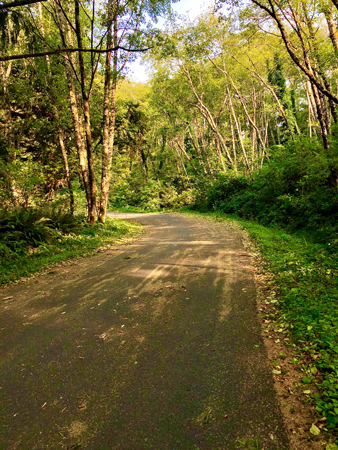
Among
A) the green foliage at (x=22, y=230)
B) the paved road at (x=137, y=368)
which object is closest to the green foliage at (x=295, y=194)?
the paved road at (x=137, y=368)

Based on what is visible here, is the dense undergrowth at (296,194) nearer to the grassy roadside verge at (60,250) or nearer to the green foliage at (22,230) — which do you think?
the grassy roadside verge at (60,250)

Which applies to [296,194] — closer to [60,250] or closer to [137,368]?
[60,250]

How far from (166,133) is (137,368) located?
26490 mm

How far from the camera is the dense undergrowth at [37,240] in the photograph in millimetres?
5814

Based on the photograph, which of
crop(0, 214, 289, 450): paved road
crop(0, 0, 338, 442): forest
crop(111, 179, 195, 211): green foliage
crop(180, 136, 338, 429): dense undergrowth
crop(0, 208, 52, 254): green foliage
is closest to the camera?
crop(0, 214, 289, 450): paved road

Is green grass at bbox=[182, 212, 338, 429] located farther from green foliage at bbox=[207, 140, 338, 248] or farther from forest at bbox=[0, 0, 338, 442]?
green foliage at bbox=[207, 140, 338, 248]

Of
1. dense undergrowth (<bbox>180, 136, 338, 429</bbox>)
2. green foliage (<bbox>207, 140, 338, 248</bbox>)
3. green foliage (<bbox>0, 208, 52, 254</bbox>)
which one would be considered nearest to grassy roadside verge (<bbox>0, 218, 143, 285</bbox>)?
green foliage (<bbox>0, 208, 52, 254</bbox>)

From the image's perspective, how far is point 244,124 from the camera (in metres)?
30.7

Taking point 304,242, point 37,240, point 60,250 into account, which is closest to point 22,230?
point 37,240

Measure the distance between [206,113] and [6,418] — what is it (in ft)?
72.6

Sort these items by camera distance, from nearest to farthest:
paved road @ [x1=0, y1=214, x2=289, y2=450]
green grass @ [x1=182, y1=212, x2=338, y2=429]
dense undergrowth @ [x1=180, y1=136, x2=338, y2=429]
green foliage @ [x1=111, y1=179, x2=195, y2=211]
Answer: paved road @ [x1=0, y1=214, x2=289, y2=450]
green grass @ [x1=182, y1=212, x2=338, y2=429]
dense undergrowth @ [x1=180, y1=136, x2=338, y2=429]
green foliage @ [x1=111, y1=179, x2=195, y2=211]

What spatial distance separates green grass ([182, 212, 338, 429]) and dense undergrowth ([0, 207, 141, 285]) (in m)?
5.22

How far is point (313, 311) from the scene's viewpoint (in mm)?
2955

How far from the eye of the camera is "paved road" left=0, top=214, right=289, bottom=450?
5.60ft
